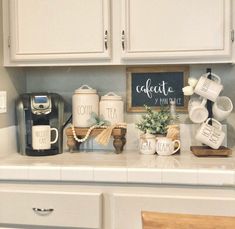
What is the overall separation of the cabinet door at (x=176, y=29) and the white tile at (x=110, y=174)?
0.59m

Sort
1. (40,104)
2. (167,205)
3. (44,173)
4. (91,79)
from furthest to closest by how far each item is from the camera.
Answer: (91,79) < (40,104) < (44,173) < (167,205)

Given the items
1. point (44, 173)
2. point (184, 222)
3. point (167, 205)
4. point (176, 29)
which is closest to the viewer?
point (184, 222)

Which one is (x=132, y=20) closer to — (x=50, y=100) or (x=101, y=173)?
(x=50, y=100)

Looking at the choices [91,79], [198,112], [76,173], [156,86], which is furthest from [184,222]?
[91,79]

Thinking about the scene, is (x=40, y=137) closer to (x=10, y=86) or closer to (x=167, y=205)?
(x=10, y=86)

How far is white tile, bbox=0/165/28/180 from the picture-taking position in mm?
1730

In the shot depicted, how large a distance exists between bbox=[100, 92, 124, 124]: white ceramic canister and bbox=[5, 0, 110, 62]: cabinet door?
0.85 feet

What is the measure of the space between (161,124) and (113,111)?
0.26 meters

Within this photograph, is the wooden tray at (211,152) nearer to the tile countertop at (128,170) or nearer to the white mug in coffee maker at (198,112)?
the tile countertop at (128,170)

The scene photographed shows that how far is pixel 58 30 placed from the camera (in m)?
2.00

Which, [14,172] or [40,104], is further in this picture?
[40,104]

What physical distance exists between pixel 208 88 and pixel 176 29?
1.09ft

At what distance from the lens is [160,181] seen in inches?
64.4

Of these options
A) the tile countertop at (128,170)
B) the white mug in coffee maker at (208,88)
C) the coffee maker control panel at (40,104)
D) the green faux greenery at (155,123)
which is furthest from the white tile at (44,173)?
the white mug in coffee maker at (208,88)
